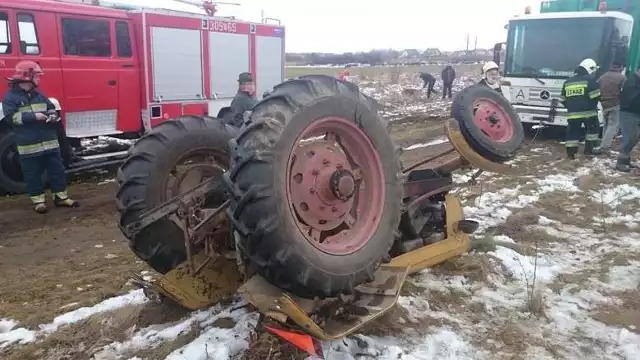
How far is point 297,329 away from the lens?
260cm

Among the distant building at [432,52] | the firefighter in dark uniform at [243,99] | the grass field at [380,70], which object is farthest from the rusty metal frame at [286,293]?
the distant building at [432,52]

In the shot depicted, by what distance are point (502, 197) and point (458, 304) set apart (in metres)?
3.13

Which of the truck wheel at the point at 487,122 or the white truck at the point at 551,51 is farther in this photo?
the white truck at the point at 551,51

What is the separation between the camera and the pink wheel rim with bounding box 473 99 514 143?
4352 mm

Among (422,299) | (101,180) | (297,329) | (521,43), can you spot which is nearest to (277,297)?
(297,329)

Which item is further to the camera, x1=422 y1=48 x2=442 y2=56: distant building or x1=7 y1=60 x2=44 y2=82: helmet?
x1=422 y1=48 x2=442 y2=56: distant building

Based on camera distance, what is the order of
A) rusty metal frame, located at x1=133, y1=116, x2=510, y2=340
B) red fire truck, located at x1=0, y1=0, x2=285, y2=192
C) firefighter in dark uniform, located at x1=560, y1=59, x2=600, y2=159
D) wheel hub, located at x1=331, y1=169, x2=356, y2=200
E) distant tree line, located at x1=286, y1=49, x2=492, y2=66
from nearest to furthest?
rusty metal frame, located at x1=133, y1=116, x2=510, y2=340, wheel hub, located at x1=331, y1=169, x2=356, y2=200, red fire truck, located at x1=0, y1=0, x2=285, y2=192, firefighter in dark uniform, located at x1=560, y1=59, x2=600, y2=159, distant tree line, located at x1=286, y1=49, x2=492, y2=66

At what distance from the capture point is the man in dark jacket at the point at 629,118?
8281 mm

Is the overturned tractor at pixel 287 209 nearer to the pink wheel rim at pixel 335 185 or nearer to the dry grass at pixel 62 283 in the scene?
the pink wheel rim at pixel 335 185

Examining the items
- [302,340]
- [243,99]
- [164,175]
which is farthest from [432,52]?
[302,340]

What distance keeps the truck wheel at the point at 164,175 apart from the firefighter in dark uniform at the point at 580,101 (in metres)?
7.57

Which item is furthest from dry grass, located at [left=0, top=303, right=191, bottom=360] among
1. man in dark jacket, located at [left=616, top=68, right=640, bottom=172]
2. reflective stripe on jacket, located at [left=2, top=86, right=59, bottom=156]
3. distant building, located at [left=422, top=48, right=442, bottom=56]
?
distant building, located at [left=422, top=48, right=442, bottom=56]

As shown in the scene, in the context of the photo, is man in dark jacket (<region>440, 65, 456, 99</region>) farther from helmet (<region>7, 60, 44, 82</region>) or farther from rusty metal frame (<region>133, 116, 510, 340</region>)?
rusty metal frame (<region>133, 116, 510, 340</region>)

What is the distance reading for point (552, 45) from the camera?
1073 cm
